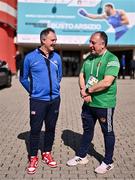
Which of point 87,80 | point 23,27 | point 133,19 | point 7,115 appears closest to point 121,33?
point 133,19

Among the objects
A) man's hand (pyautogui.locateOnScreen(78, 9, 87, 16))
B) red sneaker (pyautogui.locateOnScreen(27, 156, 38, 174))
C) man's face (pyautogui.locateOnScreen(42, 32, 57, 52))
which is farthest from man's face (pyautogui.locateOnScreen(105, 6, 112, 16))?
red sneaker (pyautogui.locateOnScreen(27, 156, 38, 174))

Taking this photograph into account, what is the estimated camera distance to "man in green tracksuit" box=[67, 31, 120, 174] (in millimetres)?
5348

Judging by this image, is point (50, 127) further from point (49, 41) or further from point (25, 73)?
point (49, 41)

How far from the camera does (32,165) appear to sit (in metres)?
5.58

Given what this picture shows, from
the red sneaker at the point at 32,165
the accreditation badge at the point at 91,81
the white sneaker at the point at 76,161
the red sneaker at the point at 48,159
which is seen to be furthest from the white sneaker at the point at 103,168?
the accreditation badge at the point at 91,81

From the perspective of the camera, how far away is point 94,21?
3059 centimetres

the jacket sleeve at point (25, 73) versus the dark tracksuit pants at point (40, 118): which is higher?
the jacket sleeve at point (25, 73)

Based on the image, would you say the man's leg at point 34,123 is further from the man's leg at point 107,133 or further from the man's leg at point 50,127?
the man's leg at point 107,133

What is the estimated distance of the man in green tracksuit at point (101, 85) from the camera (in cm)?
535

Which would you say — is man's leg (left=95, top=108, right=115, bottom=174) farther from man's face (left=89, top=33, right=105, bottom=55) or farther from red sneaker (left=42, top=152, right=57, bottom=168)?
man's face (left=89, top=33, right=105, bottom=55)

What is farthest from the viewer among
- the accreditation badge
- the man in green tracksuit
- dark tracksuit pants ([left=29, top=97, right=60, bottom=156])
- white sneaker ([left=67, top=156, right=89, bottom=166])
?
white sneaker ([left=67, top=156, right=89, bottom=166])

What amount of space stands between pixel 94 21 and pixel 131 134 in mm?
23371

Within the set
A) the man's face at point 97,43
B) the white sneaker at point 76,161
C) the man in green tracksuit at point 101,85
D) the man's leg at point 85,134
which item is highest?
the man's face at point 97,43

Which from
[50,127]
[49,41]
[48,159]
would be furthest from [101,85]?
[48,159]
